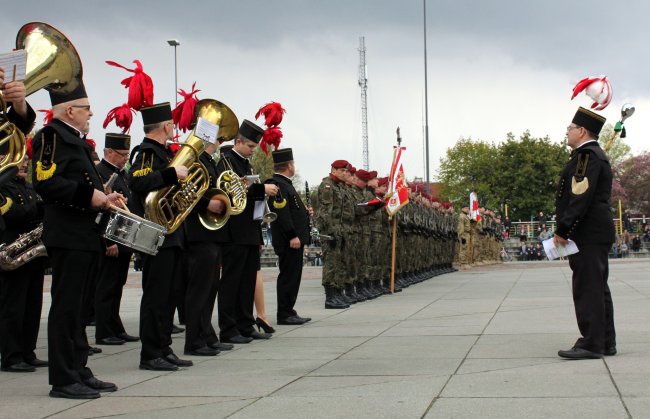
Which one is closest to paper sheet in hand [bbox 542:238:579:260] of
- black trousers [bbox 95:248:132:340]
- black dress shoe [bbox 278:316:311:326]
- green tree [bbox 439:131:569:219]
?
black dress shoe [bbox 278:316:311:326]

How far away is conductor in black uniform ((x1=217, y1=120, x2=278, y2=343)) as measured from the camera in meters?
9.69

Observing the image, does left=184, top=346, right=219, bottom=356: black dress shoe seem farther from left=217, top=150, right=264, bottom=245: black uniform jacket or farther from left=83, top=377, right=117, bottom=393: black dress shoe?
left=83, top=377, right=117, bottom=393: black dress shoe

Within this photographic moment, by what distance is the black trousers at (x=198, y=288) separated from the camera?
28.6 feet

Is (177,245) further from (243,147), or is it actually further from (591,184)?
(591,184)

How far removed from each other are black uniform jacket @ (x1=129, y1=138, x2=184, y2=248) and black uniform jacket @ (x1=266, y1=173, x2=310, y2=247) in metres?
3.48

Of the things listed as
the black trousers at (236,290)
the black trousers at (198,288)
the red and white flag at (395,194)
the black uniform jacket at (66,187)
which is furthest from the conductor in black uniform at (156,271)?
the red and white flag at (395,194)

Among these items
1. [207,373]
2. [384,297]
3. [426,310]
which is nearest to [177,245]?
[207,373]

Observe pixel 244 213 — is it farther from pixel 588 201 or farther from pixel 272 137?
pixel 588 201

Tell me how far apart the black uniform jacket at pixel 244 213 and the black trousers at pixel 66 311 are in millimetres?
2827

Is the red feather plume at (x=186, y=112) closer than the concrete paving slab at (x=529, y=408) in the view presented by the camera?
No

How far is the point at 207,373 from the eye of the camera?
7.63 metres

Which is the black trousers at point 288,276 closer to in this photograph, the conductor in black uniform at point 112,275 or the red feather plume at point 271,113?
the red feather plume at point 271,113

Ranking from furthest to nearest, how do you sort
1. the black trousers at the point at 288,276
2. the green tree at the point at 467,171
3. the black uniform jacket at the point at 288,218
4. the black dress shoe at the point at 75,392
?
the green tree at the point at 467,171, the black trousers at the point at 288,276, the black uniform jacket at the point at 288,218, the black dress shoe at the point at 75,392

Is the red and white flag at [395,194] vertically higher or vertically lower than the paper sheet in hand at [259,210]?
higher
